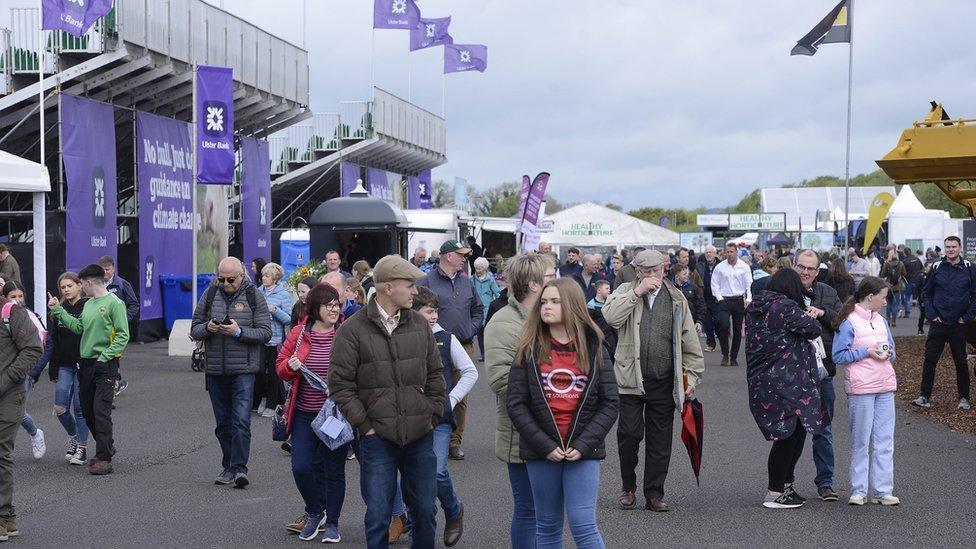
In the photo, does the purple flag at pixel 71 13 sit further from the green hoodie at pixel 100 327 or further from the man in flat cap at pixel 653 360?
the man in flat cap at pixel 653 360

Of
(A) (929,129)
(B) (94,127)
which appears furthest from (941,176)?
(B) (94,127)

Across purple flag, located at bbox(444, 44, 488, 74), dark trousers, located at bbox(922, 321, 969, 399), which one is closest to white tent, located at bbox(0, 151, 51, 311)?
dark trousers, located at bbox(922, 321, 969, 399)

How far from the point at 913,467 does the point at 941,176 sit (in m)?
3.99

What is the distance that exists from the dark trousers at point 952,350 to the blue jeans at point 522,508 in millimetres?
8718

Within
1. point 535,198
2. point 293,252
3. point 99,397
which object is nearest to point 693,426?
point 99,397

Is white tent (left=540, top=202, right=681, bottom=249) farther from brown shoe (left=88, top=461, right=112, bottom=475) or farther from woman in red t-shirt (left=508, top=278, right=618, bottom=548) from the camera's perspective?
woman in red t-shirt (left=508, top=278, right=618, bottom=548)

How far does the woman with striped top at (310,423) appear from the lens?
7.52 metres

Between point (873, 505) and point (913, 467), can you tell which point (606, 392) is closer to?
point (873, 505)

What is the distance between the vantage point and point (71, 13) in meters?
19.6

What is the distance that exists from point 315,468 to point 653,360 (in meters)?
2.44

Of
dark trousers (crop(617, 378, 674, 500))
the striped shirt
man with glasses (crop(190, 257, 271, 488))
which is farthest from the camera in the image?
man with glasses (crop(190, 257, 271, 488))

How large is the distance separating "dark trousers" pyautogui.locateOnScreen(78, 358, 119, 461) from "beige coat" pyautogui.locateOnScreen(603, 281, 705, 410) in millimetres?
4381

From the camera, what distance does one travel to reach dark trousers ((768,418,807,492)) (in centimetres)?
828

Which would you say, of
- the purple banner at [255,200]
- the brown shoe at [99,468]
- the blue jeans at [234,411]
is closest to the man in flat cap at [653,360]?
the blue jeans at [234,411]
